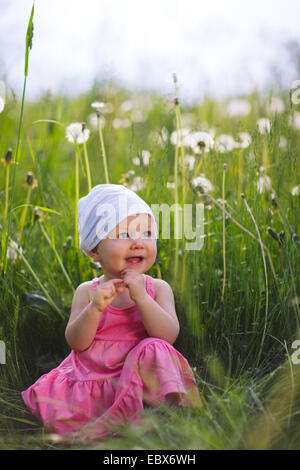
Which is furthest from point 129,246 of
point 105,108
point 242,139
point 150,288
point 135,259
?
point 105,108

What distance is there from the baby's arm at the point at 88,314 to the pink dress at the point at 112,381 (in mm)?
54

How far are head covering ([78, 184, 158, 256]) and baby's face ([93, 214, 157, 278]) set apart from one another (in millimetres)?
19

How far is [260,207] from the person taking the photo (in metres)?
1.80

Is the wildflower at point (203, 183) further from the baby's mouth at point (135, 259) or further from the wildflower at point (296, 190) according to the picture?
the baby's mouth at point (135, 259)

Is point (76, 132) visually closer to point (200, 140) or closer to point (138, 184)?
point (138, 184)

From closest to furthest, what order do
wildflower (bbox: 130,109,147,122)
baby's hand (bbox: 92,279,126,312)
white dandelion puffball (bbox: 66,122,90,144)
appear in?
baby's hand (bbox: 92,279,126,312) < white dandelion puffball (bbox: 66,122,90,144) < wildflower (bbox: 130,109,147,122)

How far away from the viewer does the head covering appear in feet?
4.91

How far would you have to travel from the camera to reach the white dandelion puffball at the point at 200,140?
1.97 metres

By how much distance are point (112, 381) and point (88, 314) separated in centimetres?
19

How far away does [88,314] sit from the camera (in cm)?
146

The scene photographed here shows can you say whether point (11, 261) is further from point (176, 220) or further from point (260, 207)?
point (260, 207)

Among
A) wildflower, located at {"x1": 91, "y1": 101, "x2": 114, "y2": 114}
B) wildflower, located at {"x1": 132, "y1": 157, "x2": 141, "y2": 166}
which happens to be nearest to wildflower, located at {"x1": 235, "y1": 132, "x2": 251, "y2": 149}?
wildflower, located at {"x1": 132, "y1": 157, "x2": 141, "y2": 166}

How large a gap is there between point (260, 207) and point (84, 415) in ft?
2.69

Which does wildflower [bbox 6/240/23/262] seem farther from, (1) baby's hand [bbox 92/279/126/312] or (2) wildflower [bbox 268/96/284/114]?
(2) wildflower [bbox 268/96/284/114]
